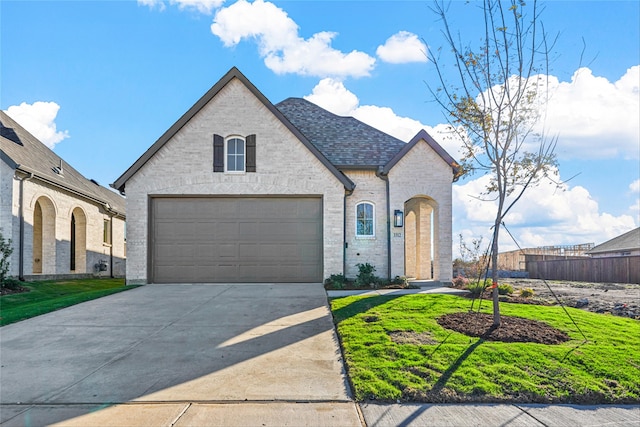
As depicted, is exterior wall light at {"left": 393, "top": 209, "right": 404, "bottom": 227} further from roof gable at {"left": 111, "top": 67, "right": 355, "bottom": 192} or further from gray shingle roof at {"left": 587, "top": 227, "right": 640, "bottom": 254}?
gray shingle roof at {"left": 587, "top": 227, "right": 640, "bottom": 254}

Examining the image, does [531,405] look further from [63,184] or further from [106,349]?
[63,184]

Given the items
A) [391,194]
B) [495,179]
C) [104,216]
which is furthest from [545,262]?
[104,216]

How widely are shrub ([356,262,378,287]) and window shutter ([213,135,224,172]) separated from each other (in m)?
5.63

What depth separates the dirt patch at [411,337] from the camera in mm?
6543

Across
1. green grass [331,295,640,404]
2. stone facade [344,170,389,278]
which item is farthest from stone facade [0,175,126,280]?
green grass [331,295,640,404]

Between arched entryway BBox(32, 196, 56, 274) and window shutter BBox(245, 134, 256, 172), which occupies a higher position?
window shutter BBox(245, 134, 256, 172)

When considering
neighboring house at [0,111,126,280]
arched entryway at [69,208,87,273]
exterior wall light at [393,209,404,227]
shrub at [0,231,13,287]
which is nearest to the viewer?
shrub at [0,231,13,287]

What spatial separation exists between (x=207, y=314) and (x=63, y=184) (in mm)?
12763

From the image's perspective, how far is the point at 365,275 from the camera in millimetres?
13812

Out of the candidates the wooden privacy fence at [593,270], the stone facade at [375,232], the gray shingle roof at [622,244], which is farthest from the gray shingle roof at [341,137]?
the gray shingle roof at [622,244]

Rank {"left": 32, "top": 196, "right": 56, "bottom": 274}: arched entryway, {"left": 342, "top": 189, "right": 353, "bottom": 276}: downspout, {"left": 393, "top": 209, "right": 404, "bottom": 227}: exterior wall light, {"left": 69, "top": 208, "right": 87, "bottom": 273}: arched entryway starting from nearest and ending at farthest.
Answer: {"left": 342, "top": 189, "right": 353, "bottom": 276}: downspout
{"left": 393, "top": 209, "right": 404, "bottom": 227}: exterior wall light
{"left": 32, "top": 196, "right": 56, "bottom": 274}: arched entryway
{"left": 69, "top": 208, "right": 87, "bottom": 273}: arched entryway

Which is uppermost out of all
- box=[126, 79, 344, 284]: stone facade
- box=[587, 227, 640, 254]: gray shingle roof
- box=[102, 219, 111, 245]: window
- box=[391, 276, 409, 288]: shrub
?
box=[126, 79, 344, 284]: stone facade

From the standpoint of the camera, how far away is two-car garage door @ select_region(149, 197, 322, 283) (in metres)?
14.0

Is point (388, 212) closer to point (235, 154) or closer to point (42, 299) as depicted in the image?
point (235, 154)
